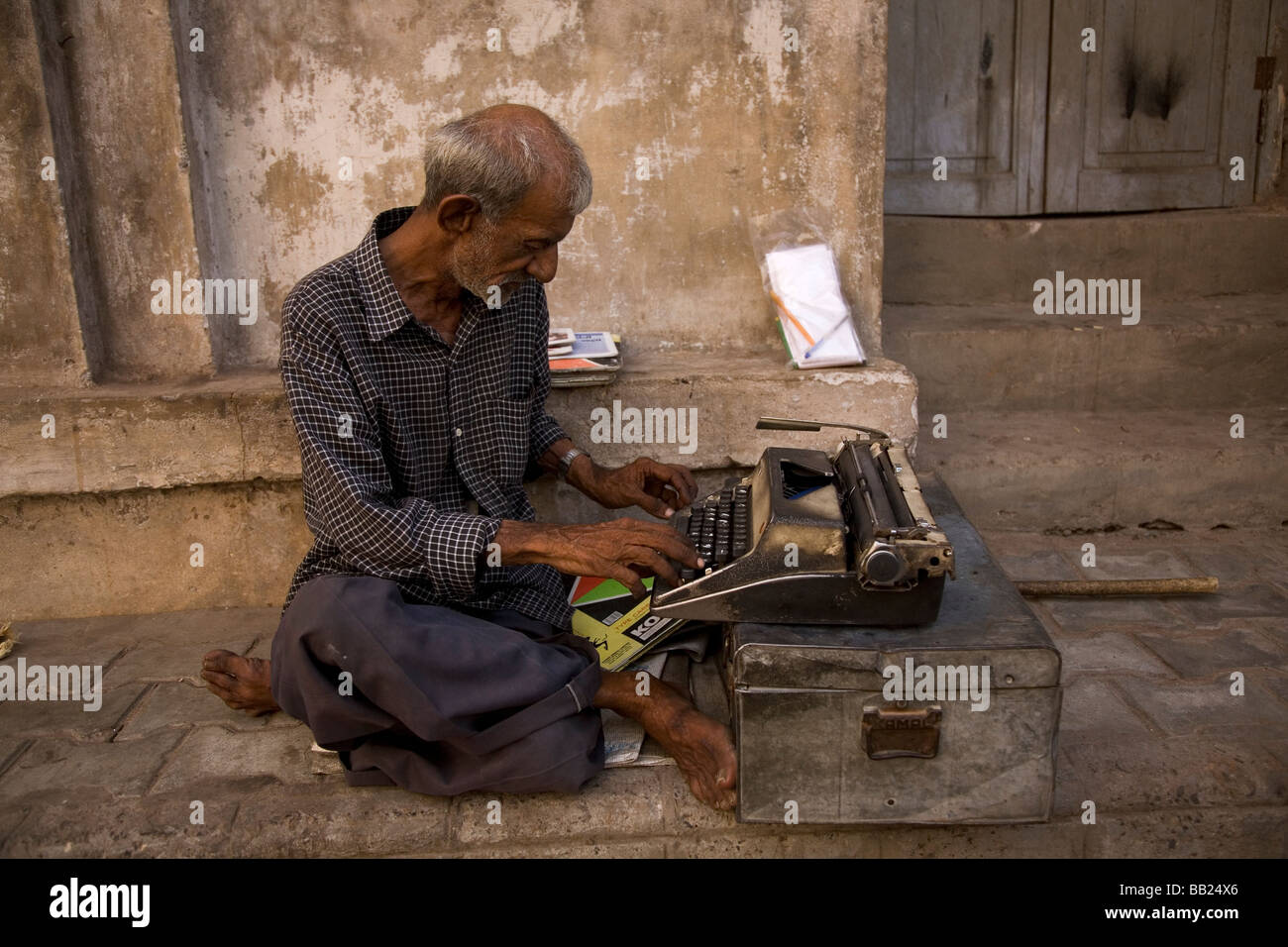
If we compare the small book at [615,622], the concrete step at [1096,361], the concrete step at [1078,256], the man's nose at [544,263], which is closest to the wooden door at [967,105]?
the concrete step at [1078,256]

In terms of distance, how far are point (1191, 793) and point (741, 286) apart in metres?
1.92

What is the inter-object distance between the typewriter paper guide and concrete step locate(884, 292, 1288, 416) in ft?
2.52

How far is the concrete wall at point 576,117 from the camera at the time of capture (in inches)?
130

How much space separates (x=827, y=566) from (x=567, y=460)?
1013 millimetres

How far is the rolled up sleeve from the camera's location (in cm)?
229

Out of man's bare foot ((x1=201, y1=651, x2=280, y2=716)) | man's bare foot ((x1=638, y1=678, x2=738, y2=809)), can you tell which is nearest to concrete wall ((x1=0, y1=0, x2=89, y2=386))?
man's bare foot ((x1=201, y1=651, x2=280, y2=716))

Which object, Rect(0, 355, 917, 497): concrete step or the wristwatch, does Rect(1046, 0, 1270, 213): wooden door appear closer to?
Rect(0, 355, 917, 497): concrete step

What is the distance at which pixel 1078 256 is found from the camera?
461 centimetres

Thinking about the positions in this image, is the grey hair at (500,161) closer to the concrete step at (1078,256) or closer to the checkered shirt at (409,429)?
the checkered shirt at (409,429)

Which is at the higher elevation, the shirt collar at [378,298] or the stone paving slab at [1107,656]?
the shirt collar at [378,298]

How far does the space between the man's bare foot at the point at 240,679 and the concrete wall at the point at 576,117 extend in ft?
3.66

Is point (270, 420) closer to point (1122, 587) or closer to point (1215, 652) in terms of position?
point (1122, 587)

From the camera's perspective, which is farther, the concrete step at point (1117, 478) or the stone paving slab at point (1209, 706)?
Result: the concrete step at point (1117, 478)

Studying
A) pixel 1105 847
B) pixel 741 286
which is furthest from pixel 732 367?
pixel 1105 847
